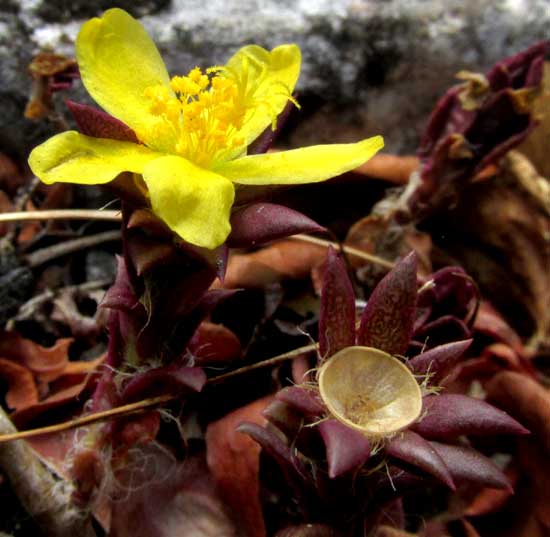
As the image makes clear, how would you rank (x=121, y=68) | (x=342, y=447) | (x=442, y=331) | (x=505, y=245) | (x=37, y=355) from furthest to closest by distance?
(x=505, y=245) → (x=37, y=355) → (x=442, y=331) → (x=121, y=68) → (x=342, y=447)

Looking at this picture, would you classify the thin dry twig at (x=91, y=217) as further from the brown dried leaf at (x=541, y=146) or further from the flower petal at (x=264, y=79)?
the brown dried leaf at (x=541, y=146)

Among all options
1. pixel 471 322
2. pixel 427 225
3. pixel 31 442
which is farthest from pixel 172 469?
pixel 427 225

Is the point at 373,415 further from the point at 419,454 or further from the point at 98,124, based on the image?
the point at 98,124

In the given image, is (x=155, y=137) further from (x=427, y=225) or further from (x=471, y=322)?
(x=427, y=225)

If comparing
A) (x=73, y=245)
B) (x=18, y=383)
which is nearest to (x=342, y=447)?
(x=18, y=383)

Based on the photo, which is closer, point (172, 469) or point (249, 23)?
point (172, 469)

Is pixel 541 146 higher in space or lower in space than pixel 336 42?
lower
